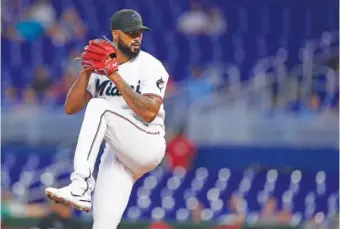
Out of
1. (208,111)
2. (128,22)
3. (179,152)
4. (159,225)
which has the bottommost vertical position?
(179,152)

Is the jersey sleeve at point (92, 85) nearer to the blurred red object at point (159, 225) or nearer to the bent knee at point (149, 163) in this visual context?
the bent knee at point (149, 163)

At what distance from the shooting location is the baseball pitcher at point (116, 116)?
7.00 metres

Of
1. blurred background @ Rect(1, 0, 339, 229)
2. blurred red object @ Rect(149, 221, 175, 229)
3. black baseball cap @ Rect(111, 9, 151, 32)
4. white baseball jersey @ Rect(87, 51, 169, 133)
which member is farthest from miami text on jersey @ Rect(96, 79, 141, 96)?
blurred red object @ Rect(149, 221, 175, 229)

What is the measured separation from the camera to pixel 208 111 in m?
15.4

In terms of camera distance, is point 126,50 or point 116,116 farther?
point 126,50

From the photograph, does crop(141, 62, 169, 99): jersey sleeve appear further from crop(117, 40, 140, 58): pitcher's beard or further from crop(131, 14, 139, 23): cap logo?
crop(131, 14, 139, 23): cap logo

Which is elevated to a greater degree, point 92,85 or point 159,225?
point 92,85

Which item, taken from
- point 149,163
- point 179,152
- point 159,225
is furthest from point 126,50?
point 179,152

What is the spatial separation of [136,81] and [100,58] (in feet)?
1.18

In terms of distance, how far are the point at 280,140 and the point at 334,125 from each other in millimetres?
679

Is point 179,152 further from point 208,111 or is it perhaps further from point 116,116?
point 116,116

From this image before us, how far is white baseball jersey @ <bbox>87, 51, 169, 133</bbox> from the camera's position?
283 inches

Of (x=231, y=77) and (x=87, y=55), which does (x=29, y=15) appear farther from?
(x=87, y=55)

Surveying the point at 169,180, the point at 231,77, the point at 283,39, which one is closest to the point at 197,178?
the point at 169,180
